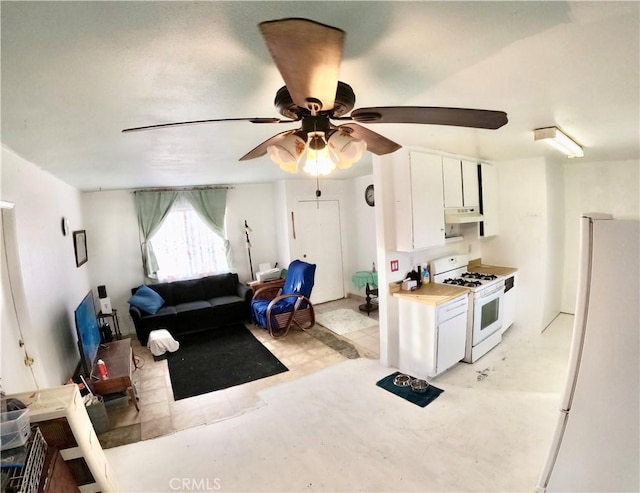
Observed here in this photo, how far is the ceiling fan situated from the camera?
2.36ft

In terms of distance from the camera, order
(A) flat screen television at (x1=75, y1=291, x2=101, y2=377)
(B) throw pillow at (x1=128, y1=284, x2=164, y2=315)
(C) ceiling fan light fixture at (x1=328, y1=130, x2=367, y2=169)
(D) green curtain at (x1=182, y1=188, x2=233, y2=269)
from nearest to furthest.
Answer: (C) ceiling fan light fixture at (x1=328, y1=130, x2=367, y2=169) → (A) flat screen television at (x1=75, y1=291, x2=101, y2=377) → (B) throw pillow at (x1=128, y1=284, x2=164, y2=315) → (D) green curtain at (x1=182, y1=188, x2=233, y2=269)

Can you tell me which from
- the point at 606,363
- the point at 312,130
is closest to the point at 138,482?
the point at 312,130

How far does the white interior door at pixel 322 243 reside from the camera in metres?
5.66

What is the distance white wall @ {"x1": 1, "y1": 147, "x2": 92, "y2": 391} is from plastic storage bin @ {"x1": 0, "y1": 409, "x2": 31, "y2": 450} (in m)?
1.18

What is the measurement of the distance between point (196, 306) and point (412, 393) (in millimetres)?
3446

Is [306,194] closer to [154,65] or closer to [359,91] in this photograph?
[359,91]

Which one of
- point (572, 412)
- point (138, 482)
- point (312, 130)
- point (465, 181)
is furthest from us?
point (465, 181)

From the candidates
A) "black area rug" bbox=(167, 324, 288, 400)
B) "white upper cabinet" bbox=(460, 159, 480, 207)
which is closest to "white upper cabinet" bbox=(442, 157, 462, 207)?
"white upper cabinet" bbox=(460, 159, 480, 207)

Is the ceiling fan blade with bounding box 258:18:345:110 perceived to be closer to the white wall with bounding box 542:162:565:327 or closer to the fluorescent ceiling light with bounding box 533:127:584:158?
the fluorescent ceiling light with bounding box 533:127:584:158

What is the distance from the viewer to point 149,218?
16.4 feet

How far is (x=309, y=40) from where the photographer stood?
2.38ft

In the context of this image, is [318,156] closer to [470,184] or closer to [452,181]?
[452,181]

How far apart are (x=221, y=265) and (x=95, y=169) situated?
287cm

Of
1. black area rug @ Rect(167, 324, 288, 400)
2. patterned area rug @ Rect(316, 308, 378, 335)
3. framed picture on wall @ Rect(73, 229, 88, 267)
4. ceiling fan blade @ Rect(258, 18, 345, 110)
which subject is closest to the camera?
ceiling fan blade @ Rect(258, 18, 345, 110)
